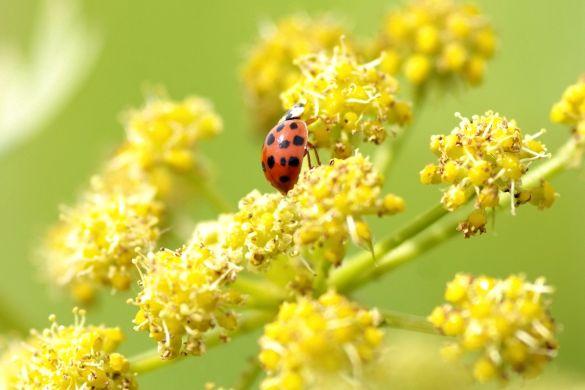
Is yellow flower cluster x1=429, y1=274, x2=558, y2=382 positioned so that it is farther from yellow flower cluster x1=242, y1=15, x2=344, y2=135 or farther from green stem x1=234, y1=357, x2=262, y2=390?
yellow flower cluster x1=242, y1=15, x2=344, y2=135

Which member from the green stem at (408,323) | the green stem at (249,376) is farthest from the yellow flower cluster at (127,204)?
the green stem at (408,323)

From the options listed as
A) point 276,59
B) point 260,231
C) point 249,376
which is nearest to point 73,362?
point 249,376

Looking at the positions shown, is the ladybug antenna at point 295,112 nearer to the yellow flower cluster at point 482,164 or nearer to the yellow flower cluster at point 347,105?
the yellow flower cluster at point 347,105

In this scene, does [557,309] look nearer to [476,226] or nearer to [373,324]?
[476,226]

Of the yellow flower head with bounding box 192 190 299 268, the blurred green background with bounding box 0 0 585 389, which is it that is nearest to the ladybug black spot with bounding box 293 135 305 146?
the yellow flower head with bounding box 192 190 299 268

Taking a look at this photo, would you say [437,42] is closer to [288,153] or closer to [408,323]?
[288,153]

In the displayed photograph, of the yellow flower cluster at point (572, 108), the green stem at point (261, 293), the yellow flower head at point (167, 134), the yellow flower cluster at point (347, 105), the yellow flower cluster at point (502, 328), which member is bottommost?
the yellow flower cluster at point (502, 328)
